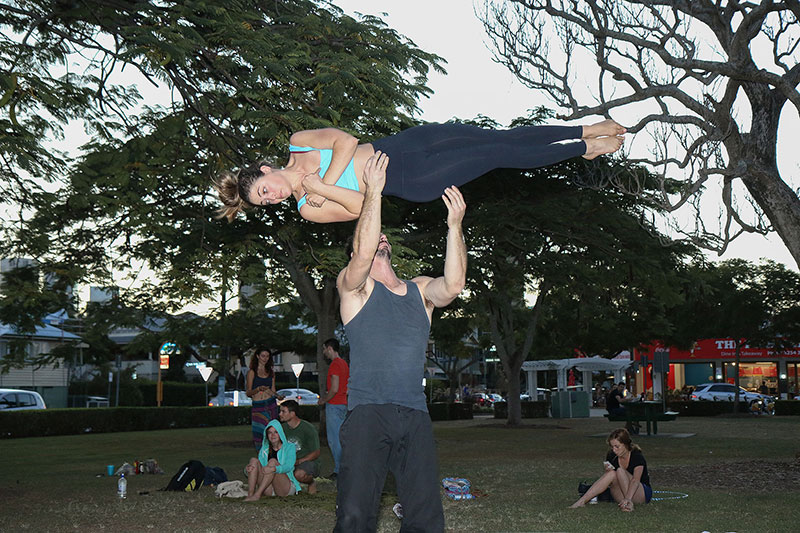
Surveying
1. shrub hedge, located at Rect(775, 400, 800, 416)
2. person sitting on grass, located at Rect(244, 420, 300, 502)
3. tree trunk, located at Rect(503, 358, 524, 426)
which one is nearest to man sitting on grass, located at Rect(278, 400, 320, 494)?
person sitting on grass, located at Rect(244, 420, 300, 502)

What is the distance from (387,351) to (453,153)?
118 cm

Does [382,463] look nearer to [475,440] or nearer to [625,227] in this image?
[625,227]

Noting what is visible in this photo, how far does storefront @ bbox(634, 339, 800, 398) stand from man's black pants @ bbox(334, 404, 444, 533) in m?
55.9

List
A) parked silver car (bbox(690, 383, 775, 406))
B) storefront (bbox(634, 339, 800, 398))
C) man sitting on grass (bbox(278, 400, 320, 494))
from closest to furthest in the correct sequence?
man sitting on grass (bbox(278, 400, 320, 494))
parked silver car (bbox(690, 383, 775, 406))
storefront (bbox(634, 339, 800, 398))

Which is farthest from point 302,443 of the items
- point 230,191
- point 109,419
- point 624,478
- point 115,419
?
point 115,419

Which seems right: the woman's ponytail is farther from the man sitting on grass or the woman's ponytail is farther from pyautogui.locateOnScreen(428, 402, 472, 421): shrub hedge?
pyautogui.locateOnScreen(428, 402, 472, 421): shrub hedge

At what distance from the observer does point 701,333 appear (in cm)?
4259

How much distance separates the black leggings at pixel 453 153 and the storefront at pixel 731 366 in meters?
55.2

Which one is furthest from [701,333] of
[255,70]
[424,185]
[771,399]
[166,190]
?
[424,185]

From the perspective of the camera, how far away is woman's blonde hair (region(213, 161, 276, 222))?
4.95 m

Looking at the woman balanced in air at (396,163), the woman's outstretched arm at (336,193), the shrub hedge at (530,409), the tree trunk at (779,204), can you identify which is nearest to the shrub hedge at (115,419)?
the shrub hedge at (530,409)

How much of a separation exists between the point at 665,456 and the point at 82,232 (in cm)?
1245

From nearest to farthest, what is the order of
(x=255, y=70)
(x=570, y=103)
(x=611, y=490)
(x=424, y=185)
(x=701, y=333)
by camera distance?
(x=424, y=185) < (x=255, y=70) < (x=611, y=490) < (x=570, y=103) < (x=701, y=333)

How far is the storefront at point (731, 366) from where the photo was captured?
194ft
